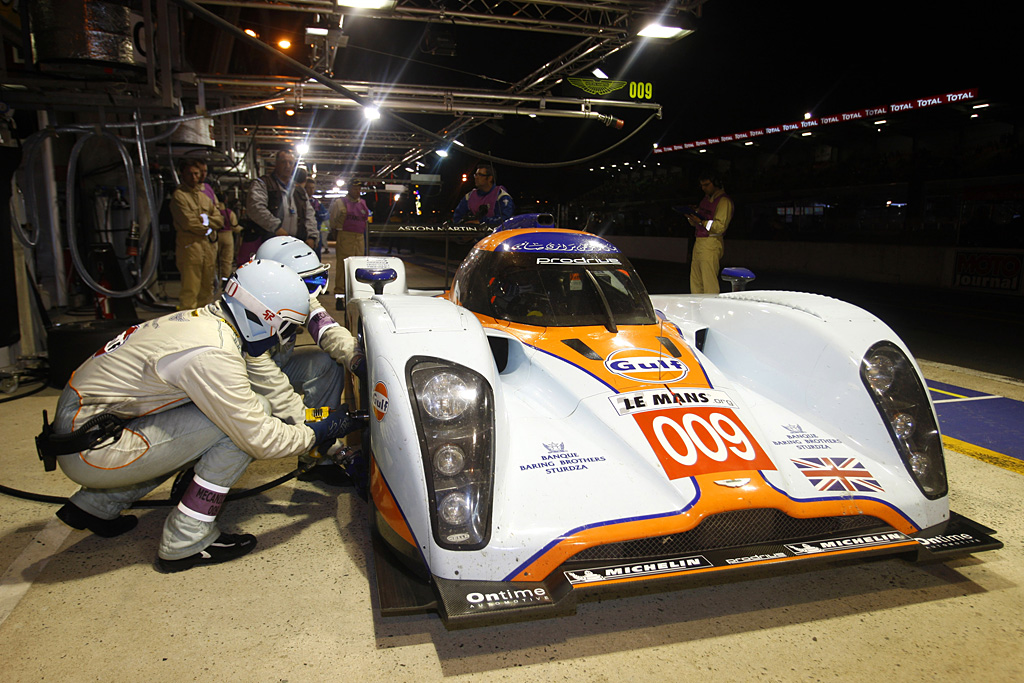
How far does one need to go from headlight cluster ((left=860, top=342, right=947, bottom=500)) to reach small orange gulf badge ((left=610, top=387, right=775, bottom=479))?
60cm

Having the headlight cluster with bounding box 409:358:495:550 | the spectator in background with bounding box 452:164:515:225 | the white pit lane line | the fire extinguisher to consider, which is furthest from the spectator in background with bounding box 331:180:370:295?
the headlight cluster with bounding box 409:358:495:550

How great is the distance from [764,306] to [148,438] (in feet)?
8.99

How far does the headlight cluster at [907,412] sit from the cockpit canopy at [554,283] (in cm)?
100

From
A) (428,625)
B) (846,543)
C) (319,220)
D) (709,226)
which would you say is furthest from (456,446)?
(319,220)

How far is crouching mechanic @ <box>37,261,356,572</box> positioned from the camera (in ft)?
7.39

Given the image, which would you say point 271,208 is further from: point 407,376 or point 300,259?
point 407,376

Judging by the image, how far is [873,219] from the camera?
61.3 ft

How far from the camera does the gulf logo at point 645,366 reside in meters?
2.52

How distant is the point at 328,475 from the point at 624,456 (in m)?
1.63

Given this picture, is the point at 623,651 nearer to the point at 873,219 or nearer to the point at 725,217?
the point at 725,217

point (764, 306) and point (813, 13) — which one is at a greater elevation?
point (813, 13)

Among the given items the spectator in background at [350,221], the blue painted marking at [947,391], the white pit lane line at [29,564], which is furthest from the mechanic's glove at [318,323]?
the spectator in background at [350,221]

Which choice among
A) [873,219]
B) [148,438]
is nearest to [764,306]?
[148,438]

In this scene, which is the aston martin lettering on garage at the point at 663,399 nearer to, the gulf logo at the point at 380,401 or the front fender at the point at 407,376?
the front fender at the point at 407,376
